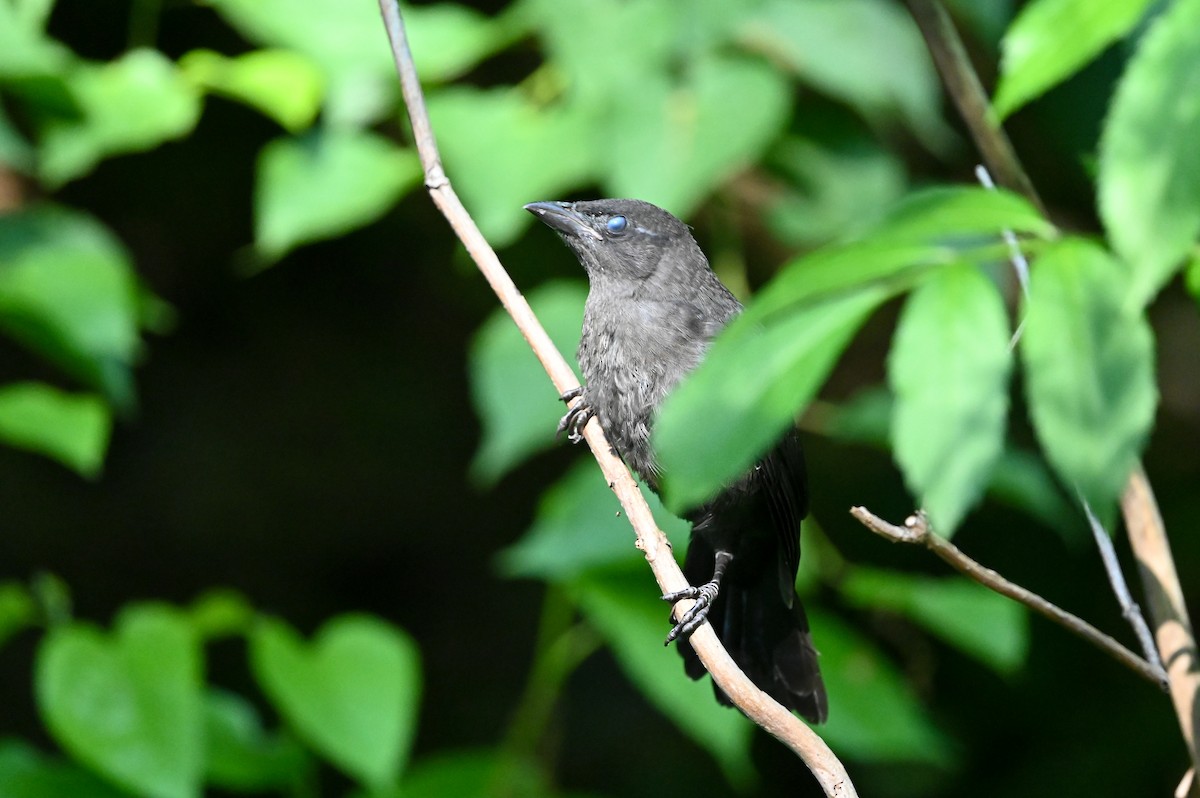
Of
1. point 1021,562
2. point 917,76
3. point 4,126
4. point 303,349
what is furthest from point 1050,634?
point 4,126

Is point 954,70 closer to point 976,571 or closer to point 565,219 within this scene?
point 976,571

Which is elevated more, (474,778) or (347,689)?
(347,689)

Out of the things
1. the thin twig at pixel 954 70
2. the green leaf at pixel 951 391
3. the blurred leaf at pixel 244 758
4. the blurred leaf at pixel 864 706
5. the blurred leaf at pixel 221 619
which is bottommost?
the blurred leaf at pixel 864 706

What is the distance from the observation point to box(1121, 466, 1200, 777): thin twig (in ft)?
4.79

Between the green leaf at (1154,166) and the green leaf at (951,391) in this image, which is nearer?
the green leaf at (1154,166)

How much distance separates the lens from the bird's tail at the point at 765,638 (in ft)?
7.57

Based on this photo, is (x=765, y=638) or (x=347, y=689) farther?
(x=347, y=689)

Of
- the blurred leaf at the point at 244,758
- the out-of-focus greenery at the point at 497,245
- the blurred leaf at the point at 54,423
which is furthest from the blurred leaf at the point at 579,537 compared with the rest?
the blurred leaf at the point at 54,423

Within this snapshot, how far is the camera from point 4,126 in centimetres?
346

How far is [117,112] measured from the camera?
3.65m

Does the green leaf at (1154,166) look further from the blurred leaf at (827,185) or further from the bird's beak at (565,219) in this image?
the blurred leaf at (827,185)

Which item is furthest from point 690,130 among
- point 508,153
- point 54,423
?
point 54,423

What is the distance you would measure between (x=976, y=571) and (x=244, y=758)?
2770mm

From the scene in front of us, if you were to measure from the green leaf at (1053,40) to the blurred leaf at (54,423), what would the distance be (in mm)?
2802
